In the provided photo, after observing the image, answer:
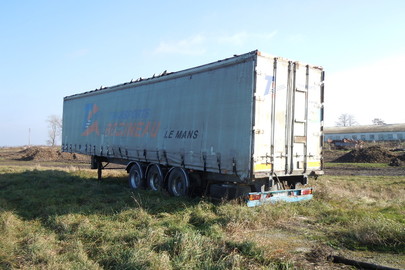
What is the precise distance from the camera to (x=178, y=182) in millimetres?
11023

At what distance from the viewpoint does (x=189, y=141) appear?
33.9ft

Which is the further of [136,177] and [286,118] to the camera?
[136,177]

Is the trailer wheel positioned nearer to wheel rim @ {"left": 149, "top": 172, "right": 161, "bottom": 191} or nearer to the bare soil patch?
wheel rim @ {"left": 149, "top": 172, "right": 161, "bottom": 191}

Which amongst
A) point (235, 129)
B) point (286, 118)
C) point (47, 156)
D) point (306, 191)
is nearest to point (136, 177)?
point (235, 129)

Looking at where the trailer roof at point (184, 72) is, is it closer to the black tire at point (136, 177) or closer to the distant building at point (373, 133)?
the black tire at point (136, 177)

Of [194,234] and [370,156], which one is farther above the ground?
[370,156]

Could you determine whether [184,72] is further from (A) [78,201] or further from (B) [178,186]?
(A) [78,201]

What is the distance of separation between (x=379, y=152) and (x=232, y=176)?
2934 centimetres

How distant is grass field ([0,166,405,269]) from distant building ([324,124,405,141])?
66183mm

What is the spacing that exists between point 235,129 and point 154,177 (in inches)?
187

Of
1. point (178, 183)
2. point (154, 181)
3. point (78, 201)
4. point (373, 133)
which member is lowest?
point (78, 201)

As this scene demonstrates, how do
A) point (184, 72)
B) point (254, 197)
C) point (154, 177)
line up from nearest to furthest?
point (254, 197)
point (184, 72)
point (154, 177)

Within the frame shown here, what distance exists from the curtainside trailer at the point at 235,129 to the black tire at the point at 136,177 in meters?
0.08

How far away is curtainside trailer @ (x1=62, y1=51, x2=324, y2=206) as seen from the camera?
8492 millimetres
